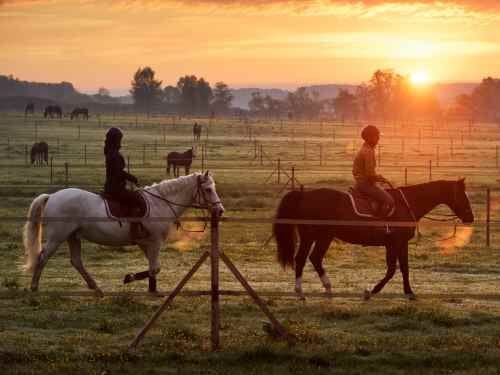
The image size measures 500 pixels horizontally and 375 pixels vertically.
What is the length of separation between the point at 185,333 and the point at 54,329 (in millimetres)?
1789

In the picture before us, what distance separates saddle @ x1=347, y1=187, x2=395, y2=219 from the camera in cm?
1398

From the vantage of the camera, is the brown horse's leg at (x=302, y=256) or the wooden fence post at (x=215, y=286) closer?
the wooden fence post at (x=215, y=286)

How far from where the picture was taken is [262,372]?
9.04 meters

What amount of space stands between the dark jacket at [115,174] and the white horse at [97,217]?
330 millimetres

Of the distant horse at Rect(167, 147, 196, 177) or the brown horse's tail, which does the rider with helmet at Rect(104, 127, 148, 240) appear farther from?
the distant horse at Rect(167, 147, 196, 177)

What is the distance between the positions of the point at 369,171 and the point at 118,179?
12.7 ft

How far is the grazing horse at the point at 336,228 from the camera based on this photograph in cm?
1388

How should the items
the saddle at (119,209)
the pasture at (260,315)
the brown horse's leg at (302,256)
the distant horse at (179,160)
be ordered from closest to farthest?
the pasture at (260,315)
the saddle at (119,209)
the brown horse's leg at (302,256)
the distant horse at (179,160)

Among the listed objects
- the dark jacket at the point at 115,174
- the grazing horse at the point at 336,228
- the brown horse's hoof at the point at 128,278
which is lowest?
the brown horse's hoof at the point at 128,278

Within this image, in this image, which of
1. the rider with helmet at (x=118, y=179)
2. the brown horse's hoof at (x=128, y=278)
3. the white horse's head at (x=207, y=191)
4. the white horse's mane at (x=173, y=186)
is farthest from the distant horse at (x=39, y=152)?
the brown horse's hoof at (x=128, y=278)

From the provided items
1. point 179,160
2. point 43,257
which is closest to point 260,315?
point 43,257

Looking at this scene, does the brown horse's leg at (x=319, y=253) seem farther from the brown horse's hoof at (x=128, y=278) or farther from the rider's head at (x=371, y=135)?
the brown horse's hoof at (x=128, y=278)

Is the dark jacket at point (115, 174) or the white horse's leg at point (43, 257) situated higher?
the dark jacket at point (115, 174)

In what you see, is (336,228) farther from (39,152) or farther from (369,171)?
(39,152)
